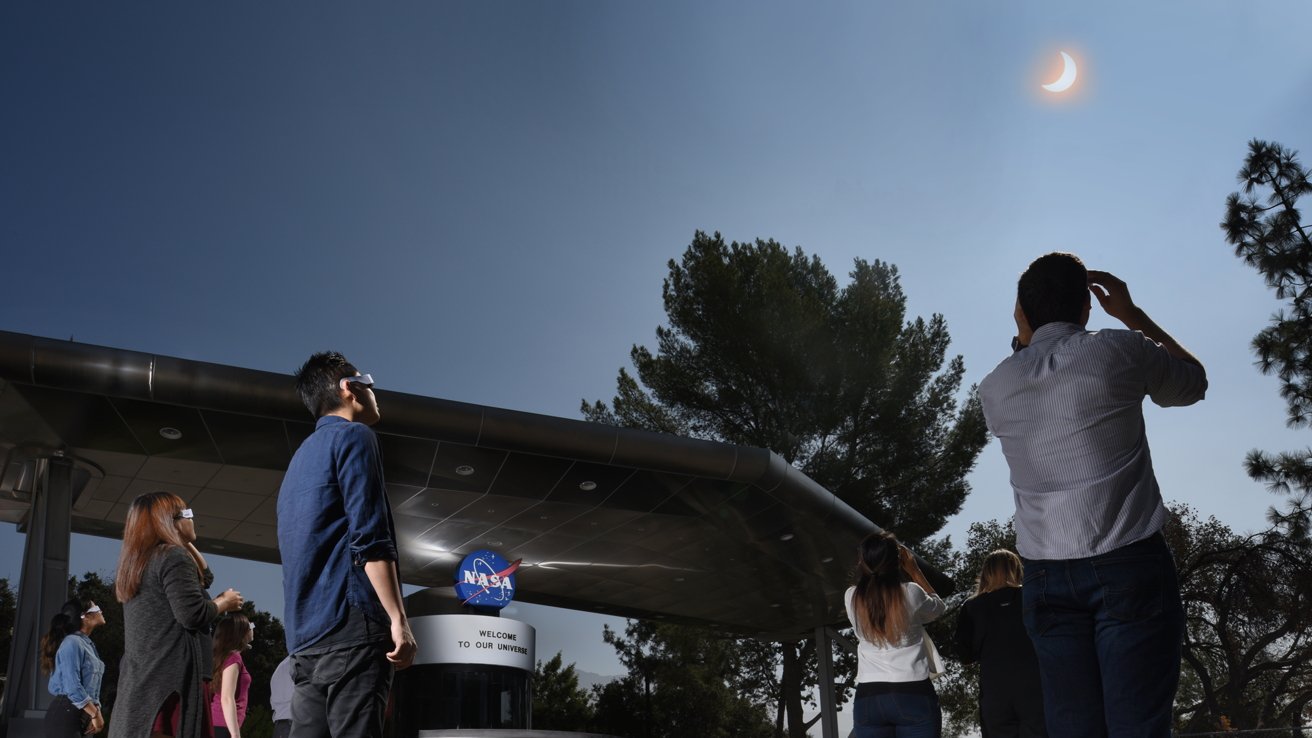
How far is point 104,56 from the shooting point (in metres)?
26.5

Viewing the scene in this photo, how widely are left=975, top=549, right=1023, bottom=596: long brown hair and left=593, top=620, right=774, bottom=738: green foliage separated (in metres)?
23.3

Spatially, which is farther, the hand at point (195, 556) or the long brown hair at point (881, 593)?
the long brown hair at point (881, 593)

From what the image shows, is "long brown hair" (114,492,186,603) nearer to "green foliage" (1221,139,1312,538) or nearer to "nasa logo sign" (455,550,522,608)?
"nasa logo sign" (455,550,522,608)

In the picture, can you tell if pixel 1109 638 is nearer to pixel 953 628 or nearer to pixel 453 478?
pixel 453 478

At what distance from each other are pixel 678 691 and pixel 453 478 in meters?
17.8

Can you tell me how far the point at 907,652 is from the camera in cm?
407

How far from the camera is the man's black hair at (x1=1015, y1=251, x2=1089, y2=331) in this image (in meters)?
2.43

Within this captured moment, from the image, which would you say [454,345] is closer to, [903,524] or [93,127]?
[93,127]

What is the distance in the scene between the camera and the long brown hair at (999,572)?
4.31m

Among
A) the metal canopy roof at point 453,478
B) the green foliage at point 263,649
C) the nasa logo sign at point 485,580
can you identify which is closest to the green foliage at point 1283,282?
the metal canopy roof at point 453,478

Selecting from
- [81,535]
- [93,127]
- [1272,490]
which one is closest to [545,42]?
[93,127]

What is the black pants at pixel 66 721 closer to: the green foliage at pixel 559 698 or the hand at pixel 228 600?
the hand at pixel 228 600

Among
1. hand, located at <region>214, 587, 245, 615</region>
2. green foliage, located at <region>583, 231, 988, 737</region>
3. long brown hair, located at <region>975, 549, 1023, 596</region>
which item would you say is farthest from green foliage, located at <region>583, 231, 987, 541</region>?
hand, located at <region>214, 587, 245, 615</region>

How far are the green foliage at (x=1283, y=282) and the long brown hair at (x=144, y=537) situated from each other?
14125mm
